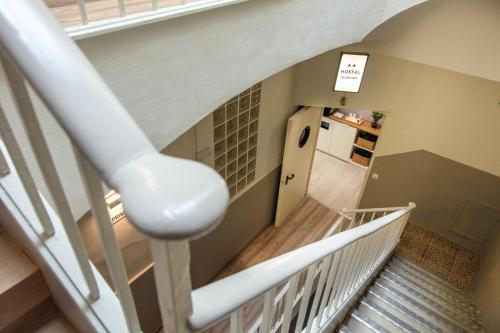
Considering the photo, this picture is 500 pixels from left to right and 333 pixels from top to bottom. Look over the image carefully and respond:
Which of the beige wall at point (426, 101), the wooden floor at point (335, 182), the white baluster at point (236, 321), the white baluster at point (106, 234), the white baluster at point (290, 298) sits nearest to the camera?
the white baluster at point (106, 234)

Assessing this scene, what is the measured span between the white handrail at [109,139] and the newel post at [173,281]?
55 millimetres

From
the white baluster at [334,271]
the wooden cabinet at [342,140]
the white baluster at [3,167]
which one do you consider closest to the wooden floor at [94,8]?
the white baluster at [3,167]

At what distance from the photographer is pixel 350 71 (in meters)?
4.20

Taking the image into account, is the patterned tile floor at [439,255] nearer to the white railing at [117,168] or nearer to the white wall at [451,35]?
the white wall at [451,35]

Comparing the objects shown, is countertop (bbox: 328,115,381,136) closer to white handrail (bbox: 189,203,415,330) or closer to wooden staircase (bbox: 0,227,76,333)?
white handrail (bbox: 189,203,415,330)

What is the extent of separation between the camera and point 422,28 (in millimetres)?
3721

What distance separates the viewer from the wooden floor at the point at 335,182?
6.33m

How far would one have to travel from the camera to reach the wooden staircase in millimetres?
927

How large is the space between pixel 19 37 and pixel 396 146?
509 centimetres

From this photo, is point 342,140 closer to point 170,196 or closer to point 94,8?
point 94,8

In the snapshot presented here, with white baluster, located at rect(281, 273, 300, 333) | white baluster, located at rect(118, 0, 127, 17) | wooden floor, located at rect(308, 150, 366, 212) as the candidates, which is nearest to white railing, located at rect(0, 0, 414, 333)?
white baluster, located at rect(281, 273, 300, 333)

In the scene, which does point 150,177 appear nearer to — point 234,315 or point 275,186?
point 234,315

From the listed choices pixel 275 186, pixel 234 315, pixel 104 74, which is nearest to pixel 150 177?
pixel 234 315

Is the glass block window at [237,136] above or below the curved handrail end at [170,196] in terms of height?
below
